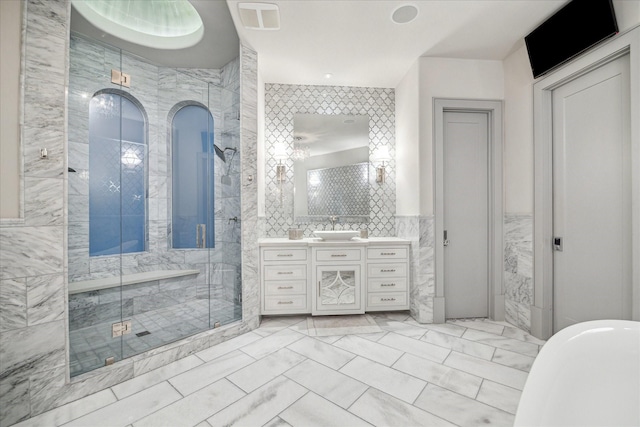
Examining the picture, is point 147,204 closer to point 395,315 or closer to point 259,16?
point 259,16

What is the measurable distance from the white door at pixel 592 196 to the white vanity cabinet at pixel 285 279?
251 cm

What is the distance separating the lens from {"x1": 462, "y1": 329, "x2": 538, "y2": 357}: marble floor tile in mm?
2404

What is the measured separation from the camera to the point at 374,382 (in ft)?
6.39

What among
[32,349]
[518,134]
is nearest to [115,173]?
[32,349]

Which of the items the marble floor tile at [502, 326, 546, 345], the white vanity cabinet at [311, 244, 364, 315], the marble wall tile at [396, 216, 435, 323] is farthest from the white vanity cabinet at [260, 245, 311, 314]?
the marble floor tile at [502, 326, 546, 345]

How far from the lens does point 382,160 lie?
3.69 meters

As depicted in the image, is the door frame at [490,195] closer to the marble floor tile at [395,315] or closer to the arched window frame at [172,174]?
the marble floor tile at [395,315]

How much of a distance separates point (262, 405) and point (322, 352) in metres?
0.78

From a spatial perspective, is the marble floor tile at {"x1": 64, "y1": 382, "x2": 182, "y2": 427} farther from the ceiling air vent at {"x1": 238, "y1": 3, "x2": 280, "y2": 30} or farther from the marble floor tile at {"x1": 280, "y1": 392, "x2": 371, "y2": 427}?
the ceiling air vent at {"x1": 238, "y1": 3, "x2": 280, "y2": 30}

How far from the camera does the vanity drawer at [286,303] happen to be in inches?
121

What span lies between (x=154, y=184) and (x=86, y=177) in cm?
82

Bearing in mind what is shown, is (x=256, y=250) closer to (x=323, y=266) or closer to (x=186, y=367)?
(x=323, y=266)

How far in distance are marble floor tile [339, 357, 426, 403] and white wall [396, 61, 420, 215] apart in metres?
1.67

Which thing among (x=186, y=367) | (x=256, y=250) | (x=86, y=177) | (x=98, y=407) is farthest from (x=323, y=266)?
(x=86, y=177)
